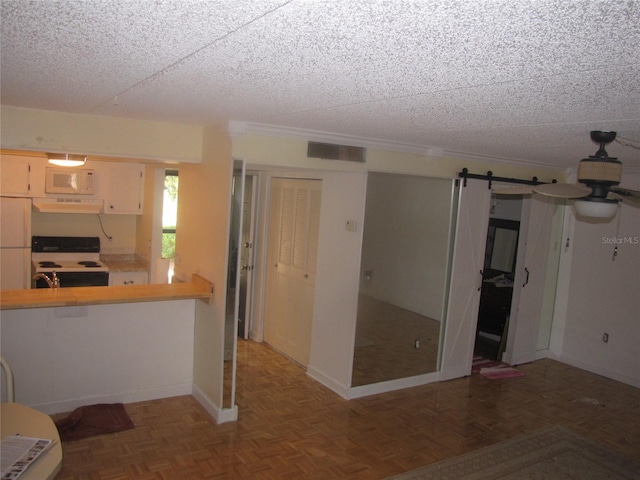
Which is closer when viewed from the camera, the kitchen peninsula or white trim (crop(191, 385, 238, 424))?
the kitchen peninsula

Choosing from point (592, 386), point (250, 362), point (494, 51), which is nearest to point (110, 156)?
point (250, 362)

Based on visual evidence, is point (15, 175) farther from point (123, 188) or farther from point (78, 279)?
point (78, 279)

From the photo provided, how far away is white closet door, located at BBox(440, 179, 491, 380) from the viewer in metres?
4.98

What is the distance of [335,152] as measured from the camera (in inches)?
164

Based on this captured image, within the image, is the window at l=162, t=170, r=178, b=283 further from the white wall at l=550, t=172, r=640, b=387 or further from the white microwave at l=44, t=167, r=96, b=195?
the white wall at l=550, t=172, r=640, b=387

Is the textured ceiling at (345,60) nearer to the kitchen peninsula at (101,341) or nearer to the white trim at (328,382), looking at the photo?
the kitchen peninsula at (101,341)

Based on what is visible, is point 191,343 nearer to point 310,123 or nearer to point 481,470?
point 310,123

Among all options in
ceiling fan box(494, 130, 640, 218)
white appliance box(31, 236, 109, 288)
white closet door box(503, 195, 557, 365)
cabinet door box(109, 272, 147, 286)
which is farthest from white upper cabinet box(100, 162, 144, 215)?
ceiling fan box(494, 130, 640, 218)

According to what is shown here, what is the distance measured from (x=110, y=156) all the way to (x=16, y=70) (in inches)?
58.7

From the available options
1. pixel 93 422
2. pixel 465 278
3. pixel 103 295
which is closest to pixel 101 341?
pixel 103 295

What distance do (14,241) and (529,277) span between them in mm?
5565

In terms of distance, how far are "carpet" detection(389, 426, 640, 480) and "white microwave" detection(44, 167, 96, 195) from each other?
4375 mm

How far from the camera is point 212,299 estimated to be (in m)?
4.02

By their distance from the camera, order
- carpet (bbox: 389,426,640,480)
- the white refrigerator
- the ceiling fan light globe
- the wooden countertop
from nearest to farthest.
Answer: the ceiling fan light globe < carpet (bbox: 389,426,640,480) < the wooden countertop < the white refrigerator
